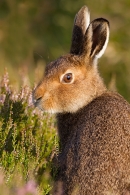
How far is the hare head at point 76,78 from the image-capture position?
6324 mm

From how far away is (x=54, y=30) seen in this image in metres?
21.8

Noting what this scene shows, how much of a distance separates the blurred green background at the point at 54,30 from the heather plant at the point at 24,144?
9.50 metres

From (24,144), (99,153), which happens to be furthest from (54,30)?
(99,153)

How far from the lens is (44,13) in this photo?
23.4m

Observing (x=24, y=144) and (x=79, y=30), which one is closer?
(x=24, y=144)

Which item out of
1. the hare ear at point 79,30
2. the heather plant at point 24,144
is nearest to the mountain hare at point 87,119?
the hare ear at point 79,30

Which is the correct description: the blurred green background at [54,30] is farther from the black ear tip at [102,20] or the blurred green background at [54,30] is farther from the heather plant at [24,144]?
the black ear tip at [102,20]

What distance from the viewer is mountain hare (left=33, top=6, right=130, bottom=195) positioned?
18.2 feet

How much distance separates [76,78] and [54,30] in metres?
15.5

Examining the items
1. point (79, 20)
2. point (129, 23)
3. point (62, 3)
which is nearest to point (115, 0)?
point (129, 23)

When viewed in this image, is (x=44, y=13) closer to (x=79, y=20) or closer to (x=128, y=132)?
(x=79, y=20)

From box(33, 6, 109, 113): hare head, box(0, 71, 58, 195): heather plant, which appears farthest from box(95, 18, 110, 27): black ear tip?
box(0, 71, 58, 195): heather plant

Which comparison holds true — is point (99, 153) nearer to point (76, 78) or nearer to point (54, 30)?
point (76, 78)

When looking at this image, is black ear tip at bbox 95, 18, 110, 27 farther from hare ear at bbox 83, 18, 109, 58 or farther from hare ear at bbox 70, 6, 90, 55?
hare ear at bbox 70, 6, 90, 55
